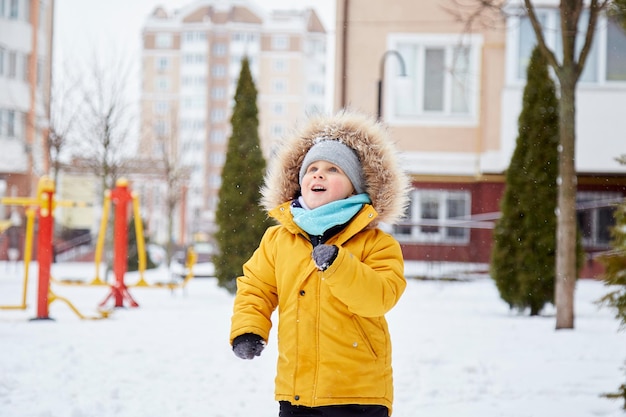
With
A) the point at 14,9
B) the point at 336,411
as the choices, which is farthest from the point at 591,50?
the point at 14,9

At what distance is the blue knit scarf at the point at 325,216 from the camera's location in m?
2.94

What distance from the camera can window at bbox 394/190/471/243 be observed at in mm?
21219

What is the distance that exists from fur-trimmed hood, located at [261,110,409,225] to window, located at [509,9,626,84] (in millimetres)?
16000

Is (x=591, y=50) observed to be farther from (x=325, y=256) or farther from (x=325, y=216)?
(x=325, y=256)

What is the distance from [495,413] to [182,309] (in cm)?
738

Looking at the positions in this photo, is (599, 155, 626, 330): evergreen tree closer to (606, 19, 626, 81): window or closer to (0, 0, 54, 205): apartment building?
(606, 19, 626, 81): window

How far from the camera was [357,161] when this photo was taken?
3188 mm

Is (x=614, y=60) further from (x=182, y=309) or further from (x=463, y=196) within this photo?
(x=182, y=309)

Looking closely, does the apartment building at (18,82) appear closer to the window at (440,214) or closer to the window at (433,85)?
→ the window at (440,214)

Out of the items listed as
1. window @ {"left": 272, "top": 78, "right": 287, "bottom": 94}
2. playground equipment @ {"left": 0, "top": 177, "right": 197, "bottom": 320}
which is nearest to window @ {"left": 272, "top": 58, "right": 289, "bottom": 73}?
window @ {"left": 272, "top": 78, "right": 287, "bottom": 94}

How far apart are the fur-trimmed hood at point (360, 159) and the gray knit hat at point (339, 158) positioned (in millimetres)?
39

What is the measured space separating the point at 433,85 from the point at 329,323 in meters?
17.5

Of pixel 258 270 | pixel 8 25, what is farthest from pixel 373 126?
pixel 8 25

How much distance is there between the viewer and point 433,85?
19812mm
